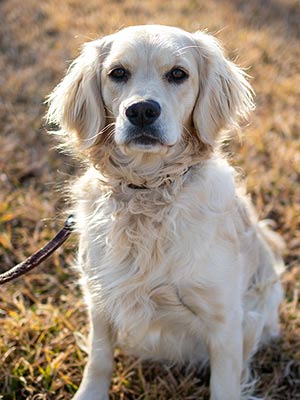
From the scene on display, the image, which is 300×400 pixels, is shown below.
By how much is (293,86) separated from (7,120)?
9.20 feet

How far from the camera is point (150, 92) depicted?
2.15 meters

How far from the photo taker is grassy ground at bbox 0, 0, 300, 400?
9.05 ft

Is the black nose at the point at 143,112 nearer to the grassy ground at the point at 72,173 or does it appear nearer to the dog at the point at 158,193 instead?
the dog at the point at 158,193

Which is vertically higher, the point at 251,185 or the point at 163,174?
the point at 163,174

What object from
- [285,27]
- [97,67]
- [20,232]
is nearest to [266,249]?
[97,67]

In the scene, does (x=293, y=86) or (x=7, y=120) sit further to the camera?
(x=293, y=86)

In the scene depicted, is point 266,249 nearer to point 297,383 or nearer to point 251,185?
point 297,383

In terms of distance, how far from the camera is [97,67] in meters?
2.40

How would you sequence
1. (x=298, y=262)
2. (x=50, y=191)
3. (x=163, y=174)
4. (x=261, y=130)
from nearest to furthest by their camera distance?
1. (x=163, y=174)
2. (x=298, y=262)
3. (x=50, y=191)
4. (x=261, y=130)

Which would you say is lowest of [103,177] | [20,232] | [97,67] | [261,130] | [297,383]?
[297,383]

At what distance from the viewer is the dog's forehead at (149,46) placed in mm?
2232

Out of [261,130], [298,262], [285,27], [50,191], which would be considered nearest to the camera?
[298,262]

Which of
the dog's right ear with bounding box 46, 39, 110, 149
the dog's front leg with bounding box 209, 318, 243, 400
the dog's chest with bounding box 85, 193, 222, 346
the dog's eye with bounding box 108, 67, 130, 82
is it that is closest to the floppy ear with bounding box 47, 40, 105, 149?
the dog's right ear with bounding box 46, 39, 110, 149

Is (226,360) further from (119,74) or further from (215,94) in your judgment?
(119,74)
